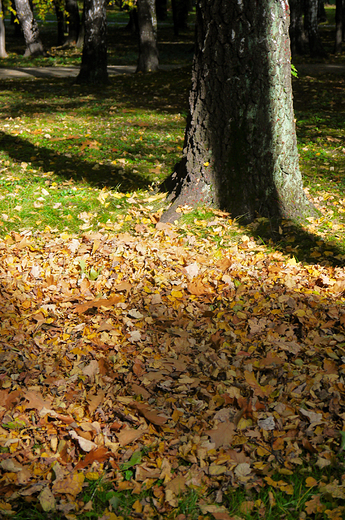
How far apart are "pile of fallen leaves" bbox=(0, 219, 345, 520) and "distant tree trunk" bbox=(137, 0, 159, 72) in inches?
479

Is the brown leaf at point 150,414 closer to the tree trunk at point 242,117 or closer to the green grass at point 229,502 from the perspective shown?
the green grass at point 229,502

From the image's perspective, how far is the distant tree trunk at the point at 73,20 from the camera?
24.2 meters

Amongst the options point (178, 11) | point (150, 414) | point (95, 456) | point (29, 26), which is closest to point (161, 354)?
point (150, 414)

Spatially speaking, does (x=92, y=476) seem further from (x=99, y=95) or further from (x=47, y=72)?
(x=47, y=72)

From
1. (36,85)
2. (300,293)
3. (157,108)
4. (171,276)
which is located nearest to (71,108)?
(157,108)

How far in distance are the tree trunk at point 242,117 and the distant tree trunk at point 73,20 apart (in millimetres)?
23505

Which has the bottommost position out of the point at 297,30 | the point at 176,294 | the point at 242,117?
the point at 176,294

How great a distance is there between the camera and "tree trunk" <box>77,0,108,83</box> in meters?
12.6

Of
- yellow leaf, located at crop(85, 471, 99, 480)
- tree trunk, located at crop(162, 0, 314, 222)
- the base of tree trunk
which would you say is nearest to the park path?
the base of tree trunk

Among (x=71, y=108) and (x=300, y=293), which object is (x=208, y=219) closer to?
(x=300, y=293)

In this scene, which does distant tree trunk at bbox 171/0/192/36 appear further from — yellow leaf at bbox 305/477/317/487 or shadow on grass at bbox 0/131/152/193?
yellow leaf at bbox 305/477/317/487

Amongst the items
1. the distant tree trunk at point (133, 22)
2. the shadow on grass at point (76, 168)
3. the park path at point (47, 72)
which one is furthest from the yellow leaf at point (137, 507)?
the distant tree trunk at point (133, 22)

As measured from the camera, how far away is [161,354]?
3207 mm

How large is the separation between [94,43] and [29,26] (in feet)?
33.9
